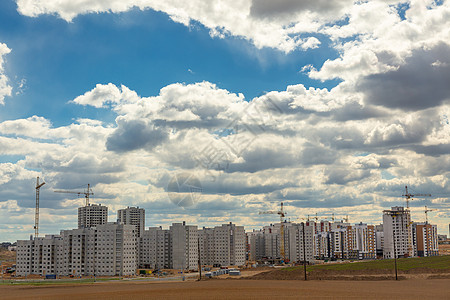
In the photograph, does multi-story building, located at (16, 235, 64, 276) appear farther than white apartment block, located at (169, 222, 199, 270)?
No

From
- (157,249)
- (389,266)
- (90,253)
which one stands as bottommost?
(389,266)

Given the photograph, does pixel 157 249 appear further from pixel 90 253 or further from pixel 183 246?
pixel 90 253

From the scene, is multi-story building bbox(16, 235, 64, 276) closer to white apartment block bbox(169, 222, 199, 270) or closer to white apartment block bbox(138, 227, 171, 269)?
white apartment block bbox(138, 227, 171, 269)

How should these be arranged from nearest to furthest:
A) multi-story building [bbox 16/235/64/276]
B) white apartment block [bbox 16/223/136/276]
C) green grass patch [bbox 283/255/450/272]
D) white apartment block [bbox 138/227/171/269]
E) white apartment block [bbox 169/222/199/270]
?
green grass patch [bbox 283/255/450/272] → white apartment block [bbox 16/223/136/276] → multi-story building [bbox 16/235/64/276] → white apartment block [bbox 169/222/199/270] → white apartment block [bbox 138/227/171/269]

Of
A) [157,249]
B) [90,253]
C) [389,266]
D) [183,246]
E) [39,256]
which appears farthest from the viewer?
[157,249]

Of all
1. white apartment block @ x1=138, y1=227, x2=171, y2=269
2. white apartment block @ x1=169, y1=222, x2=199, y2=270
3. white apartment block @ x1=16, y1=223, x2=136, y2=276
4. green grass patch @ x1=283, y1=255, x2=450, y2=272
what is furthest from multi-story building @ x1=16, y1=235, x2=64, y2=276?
green grass patch @ x1=283, y1=255, x2=450, y2=272

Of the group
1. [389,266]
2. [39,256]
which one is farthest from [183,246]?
[389,266]

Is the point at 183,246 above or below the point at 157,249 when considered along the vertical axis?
above

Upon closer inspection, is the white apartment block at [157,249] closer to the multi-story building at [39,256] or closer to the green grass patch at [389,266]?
the multi-story building at [39,256]

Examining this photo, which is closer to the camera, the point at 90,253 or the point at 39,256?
the point at 90,253

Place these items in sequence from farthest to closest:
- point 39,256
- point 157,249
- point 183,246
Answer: point 157,249 → point 183,246 → point 39,256

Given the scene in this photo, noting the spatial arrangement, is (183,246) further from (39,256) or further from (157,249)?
(39,256)

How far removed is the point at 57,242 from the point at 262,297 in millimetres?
108367

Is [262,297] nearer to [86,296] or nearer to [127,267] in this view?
[86,296]
